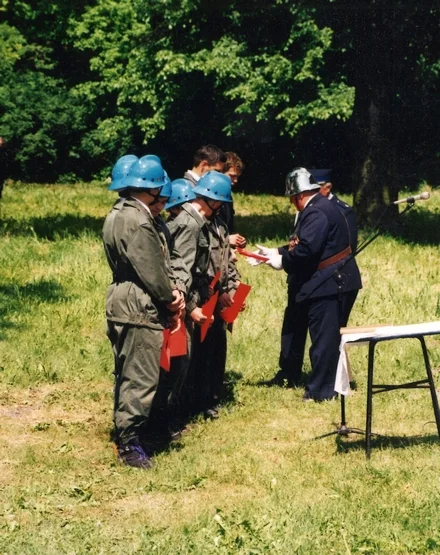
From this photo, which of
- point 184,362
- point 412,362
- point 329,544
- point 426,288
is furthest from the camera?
point 426,288

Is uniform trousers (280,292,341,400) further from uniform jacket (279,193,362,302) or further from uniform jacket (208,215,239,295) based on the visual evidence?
uniform jacket (208,215,239,295)

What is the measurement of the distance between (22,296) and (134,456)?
19.1 ft

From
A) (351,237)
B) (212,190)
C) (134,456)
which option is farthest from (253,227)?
(134,456)

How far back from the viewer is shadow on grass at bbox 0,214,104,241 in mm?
18000

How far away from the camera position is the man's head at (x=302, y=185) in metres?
9.17

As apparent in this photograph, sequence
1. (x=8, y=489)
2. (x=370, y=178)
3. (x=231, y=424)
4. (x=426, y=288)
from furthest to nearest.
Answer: (x=370, y=178) → (x=426, y=288) → (x=231, y=424) → (x=8, y=489)

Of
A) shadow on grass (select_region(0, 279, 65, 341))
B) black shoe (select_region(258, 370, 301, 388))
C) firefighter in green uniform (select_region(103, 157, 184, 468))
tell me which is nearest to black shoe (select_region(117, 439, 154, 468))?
firefighter in green uniform (select_region(103, 157, 184, 468))

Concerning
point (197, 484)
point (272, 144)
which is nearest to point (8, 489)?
point (197, 484)

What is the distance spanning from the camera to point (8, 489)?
7098mm

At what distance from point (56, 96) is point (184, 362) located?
26.0m

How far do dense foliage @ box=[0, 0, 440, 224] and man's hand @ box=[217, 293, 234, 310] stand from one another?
1086cm

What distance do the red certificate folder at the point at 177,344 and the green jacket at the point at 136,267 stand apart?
23 centimetres

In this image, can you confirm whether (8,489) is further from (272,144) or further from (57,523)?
(272,144)

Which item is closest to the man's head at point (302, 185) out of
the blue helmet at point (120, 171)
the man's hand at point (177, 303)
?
the blue helmet at point (120, 171)
